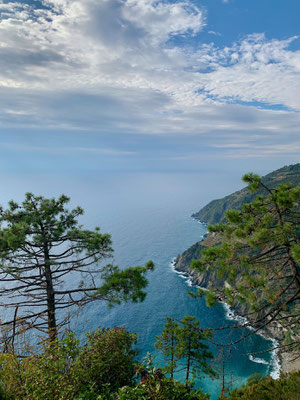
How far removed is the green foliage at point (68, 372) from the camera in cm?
529

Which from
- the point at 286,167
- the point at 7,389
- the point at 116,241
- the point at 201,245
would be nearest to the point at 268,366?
the point at 201,245

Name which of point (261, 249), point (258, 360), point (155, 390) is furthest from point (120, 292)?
point (258, 360)

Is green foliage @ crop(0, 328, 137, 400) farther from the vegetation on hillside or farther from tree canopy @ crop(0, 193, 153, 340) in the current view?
tree canopy @ crop(0, 193, 153, 340)

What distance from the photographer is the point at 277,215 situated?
835 centimetres

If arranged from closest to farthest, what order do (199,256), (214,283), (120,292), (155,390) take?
(155,390), (120,292), (214,283), (199,256)

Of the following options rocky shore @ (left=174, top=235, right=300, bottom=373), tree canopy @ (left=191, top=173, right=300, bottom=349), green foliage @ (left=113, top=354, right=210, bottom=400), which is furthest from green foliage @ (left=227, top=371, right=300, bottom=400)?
rocky shore @ (left=174, top=235, right=300, bottom=373)

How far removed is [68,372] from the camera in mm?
5672

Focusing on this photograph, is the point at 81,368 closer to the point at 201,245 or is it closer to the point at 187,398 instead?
the point at 187,398

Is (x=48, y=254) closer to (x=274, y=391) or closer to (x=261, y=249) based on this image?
(x=261, y=249)

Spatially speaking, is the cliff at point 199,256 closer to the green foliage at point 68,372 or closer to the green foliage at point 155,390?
the green foliage at point 155,390

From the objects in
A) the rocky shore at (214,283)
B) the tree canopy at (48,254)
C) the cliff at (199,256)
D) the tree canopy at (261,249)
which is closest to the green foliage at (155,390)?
the cliff at (199,256)

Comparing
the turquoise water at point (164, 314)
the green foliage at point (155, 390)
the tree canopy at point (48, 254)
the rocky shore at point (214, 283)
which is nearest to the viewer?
the green foliage at point (155, 390)

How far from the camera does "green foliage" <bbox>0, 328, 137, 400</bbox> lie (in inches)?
208

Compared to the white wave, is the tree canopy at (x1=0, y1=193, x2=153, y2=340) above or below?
above
